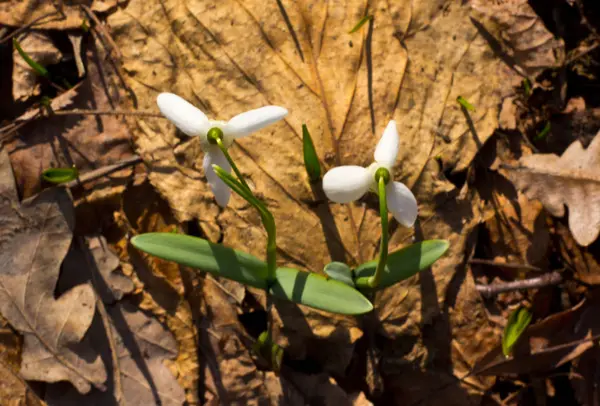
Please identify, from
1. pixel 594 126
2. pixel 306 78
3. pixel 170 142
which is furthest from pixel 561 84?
pixel 170 142

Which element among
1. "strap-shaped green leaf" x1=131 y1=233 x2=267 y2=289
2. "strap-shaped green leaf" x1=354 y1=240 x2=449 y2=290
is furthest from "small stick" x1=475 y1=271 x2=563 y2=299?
"strap-shaped green leaf" x1=131 y1=233 x2=267 y2=289

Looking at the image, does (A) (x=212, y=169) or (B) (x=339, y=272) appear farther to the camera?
(B) (x=339, y=272)

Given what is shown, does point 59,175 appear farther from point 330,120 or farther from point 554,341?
point 554,341

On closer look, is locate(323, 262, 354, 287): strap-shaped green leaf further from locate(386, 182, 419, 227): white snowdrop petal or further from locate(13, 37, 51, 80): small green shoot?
locate(13, 37, 51, 80): small green shoot

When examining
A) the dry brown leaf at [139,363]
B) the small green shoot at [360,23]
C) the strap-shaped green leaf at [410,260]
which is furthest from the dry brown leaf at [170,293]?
the small green shoot at [360,23]

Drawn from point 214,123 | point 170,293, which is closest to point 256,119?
point 214,123

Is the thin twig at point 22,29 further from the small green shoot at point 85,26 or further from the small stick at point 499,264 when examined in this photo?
the small stick at point 499,264

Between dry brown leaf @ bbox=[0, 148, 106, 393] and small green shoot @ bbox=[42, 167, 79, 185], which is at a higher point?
small green shoot @ bbox=[42, 167, 79, 185]
